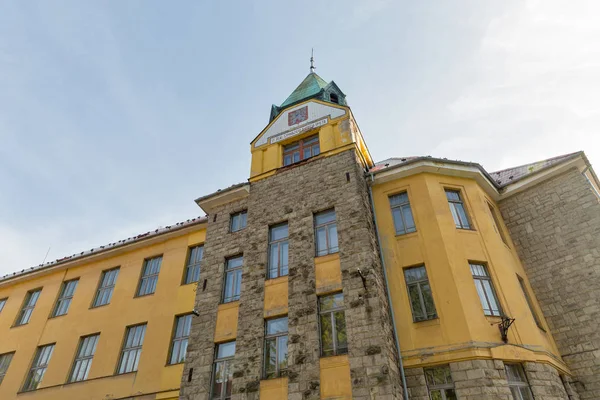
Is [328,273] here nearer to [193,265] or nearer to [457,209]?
[457,209]

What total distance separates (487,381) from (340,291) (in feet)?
15.1

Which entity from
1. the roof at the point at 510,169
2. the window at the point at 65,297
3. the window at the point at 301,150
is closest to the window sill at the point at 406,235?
the roof at the point at 510,169

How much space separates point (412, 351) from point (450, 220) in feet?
15.2

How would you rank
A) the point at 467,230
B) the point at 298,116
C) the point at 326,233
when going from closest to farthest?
the point at 467,230, the point at 326,233, the point at 298,116

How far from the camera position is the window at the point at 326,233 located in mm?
13281

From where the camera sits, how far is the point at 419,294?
12172 mm

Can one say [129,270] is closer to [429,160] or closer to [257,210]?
[257,210]

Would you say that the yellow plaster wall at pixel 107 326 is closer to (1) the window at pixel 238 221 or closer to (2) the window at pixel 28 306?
(2) the window at pixel 28 306

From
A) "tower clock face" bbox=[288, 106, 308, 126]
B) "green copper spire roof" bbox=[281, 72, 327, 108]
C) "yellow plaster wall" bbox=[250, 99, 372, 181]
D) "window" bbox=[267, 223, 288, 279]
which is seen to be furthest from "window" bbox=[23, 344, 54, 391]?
"green copper spire roof" bbox=[281, 72, 327, 108]

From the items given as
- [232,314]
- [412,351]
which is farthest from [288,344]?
[412,351]

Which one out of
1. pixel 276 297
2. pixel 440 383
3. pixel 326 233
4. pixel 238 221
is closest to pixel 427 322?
pixel 440 383

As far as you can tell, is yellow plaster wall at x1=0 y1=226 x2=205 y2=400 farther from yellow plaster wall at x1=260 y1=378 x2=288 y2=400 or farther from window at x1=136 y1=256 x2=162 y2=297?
yellow plaster wall at x1=260 y1=378 x2=288 y2=400

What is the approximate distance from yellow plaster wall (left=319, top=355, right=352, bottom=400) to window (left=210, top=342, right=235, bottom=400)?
3255 mm

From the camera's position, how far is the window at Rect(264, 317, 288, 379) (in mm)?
11508
